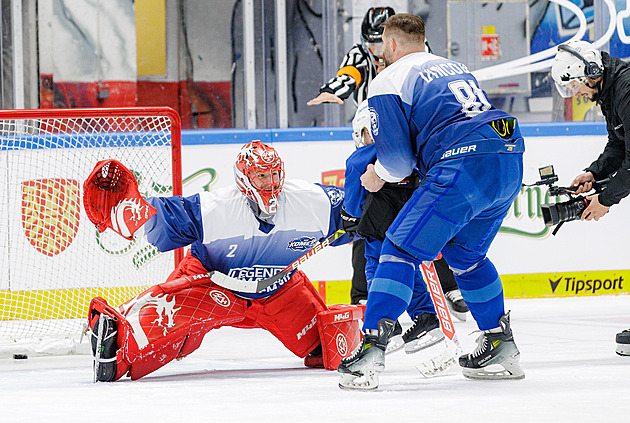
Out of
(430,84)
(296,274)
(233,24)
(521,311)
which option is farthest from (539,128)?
(430,84)

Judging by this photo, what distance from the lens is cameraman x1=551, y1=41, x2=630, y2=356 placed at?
11.5ft

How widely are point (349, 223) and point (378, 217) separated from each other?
0.14m

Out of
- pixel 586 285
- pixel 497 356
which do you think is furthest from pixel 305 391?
pixel 586 285

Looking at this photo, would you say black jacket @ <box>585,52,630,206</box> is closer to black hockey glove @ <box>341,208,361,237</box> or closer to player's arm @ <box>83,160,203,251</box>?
black hockey glove @ <box>341,208,361,237</box>

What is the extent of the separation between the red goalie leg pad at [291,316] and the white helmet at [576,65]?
4.33 feet

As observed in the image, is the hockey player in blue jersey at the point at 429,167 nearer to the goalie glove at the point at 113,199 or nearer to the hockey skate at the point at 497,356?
the hockey skate at the point at 497,356

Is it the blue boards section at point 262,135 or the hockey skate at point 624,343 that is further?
the blue boards section at point 262,135

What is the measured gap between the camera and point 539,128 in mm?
5738

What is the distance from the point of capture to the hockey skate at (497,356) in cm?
295

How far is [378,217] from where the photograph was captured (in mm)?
3262

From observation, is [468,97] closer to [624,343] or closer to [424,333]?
[424,333]

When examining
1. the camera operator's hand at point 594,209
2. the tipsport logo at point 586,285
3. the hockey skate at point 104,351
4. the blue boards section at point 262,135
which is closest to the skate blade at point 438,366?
the camera operator's hand at point 594,209

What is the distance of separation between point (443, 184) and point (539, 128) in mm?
3245

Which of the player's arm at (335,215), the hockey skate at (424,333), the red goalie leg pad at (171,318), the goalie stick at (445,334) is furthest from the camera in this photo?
the player's arm at (335,215)
